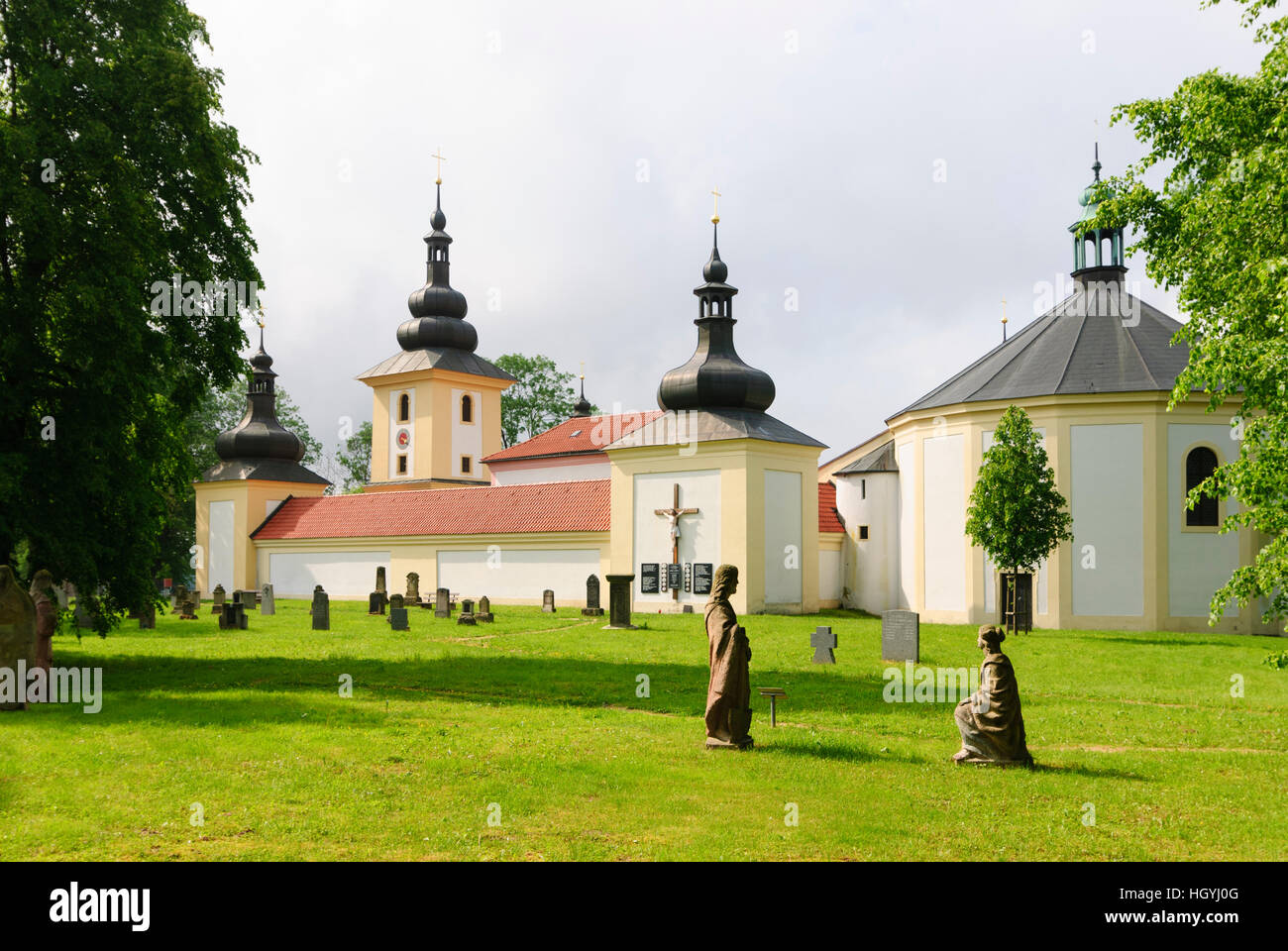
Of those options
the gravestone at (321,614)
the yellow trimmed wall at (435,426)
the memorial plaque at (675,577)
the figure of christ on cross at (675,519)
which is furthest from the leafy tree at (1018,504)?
the yellow trimmed wall at (435,426)

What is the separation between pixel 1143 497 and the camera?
99.7 ft

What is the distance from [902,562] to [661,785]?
92.4 feet

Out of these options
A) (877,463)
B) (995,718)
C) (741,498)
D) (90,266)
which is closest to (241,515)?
(741,498)

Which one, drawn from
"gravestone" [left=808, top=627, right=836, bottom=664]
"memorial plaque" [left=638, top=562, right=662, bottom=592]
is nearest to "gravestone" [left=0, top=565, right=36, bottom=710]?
"gravestone" [left=808, top=627, right=836, bottom=664]

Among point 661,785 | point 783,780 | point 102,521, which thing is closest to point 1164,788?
point 783,780

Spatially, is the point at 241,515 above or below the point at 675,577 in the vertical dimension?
above

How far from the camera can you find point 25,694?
13.3 metres

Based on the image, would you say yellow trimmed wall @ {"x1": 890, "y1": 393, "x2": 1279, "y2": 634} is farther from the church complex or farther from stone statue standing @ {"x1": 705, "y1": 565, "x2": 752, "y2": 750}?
stone statue standing @ {"x1": 705, "y1": 565, "x2": 752, "y2": 750}

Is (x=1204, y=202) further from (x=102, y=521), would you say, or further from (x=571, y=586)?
(x=571, y=586)

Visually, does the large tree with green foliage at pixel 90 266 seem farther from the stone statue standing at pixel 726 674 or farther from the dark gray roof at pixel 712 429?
the dark gray roof at pixel 712 429

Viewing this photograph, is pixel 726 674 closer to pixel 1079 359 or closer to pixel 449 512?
pixel 1079 359

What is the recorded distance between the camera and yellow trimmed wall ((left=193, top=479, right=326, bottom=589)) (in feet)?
162

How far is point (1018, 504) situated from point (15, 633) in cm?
2306

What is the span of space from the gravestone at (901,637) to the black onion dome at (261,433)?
3892 cm
